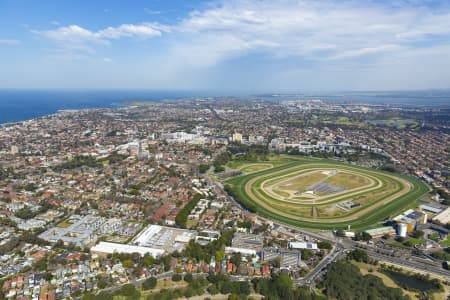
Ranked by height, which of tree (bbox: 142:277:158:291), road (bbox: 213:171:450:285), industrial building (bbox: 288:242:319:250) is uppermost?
tree (bbox: 142:277:158:291)

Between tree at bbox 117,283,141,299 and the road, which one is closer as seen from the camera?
tree at bbox 117,283,141,299

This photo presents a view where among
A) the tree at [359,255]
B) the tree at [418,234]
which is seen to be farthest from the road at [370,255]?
the tree at [418,234]

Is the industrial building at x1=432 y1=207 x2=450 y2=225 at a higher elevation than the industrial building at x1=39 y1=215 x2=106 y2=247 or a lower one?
lower

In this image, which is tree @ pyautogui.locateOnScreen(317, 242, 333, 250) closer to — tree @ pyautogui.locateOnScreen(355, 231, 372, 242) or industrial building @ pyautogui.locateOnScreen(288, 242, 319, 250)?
industrial building @ pyautogui.locateOnScreen(288, 242, 319, 250)

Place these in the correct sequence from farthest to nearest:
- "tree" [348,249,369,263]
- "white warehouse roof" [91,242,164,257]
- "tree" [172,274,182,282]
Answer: "white warehouse roof" [91,242,164,257] < "tree" [348,249,369,263] < "tree" [172,274,182,282]

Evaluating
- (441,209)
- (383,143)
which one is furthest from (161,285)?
(383,143)

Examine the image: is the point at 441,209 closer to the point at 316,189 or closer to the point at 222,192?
the point at 316,189

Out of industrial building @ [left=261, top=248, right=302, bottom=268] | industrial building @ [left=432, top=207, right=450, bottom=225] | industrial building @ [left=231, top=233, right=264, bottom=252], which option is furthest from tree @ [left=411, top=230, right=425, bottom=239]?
industrial building @ [left=231, top=233, right=264, bottom=252]
